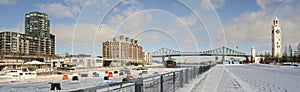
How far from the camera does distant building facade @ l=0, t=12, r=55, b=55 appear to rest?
385ft

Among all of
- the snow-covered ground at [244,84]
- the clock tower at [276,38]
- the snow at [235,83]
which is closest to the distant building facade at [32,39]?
the snow at [235,83]

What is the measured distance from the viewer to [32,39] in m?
126

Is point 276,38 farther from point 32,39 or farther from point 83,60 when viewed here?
point 83,60

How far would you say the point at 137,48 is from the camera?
7919 cm

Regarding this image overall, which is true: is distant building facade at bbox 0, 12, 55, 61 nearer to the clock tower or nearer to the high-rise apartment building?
the high-rise apartment building

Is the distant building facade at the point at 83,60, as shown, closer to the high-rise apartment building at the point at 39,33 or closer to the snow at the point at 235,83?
the snow at the point at 235,83

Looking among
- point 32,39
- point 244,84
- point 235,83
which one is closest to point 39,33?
point 32,39

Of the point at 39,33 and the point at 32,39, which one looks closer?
the point at 32,39

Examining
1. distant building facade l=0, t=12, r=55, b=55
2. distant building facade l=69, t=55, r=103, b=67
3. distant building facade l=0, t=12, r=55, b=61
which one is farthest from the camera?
distant building facade l=0, t=12, r=55, b=55

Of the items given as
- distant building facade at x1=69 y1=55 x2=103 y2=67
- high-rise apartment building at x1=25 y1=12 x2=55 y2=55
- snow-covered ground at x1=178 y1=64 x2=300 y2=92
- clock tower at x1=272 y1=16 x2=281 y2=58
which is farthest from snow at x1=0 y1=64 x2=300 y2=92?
clock tower at x1=272 y1=16 x2=281 y2=58

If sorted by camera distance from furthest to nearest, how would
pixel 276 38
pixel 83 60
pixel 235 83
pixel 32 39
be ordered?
pixel 276 38 → pixel 32 39 → pixel 83 60 → pixel 235 83

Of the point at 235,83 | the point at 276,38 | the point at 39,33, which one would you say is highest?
the point at 39,33

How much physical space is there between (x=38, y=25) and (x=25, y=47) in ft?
43.2

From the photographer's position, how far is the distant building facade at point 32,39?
117438 millimetres
